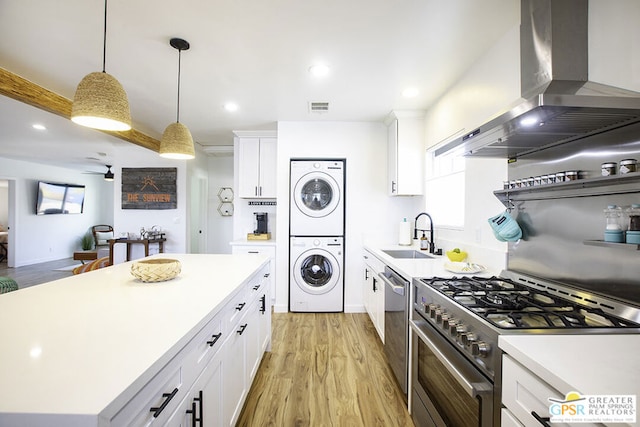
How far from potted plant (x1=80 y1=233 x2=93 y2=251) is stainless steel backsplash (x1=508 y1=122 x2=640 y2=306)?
1053 centimetres

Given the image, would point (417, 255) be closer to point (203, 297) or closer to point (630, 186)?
point (630, 186)

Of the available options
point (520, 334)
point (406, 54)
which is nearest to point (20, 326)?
point (520, 334)

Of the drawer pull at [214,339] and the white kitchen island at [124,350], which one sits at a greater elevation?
the white kitchen island at [124,350]

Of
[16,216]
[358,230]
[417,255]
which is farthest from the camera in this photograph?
[16,216]

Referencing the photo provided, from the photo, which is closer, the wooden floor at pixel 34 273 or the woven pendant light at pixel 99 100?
the woven pendant light at pixel 99 100

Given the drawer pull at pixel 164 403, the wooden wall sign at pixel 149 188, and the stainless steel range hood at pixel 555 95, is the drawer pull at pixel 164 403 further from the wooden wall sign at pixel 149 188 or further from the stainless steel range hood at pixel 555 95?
the wooden wall sign at pixel 149 188

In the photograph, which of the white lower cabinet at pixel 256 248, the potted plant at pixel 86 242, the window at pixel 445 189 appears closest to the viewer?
the window at pixel 445 189

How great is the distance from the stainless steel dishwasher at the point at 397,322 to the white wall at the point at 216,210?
459 centimetres

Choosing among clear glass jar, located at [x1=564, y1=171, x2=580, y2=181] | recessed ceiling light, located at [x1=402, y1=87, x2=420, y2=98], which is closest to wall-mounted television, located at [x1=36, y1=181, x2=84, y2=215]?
recessed ceiling light, located at [x1=402, y1=87, x2=420, y2=98]

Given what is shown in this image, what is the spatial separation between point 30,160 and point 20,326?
8573 millimetres

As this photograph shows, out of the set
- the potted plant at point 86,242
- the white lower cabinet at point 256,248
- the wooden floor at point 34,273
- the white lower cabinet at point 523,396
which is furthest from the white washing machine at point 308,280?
the potted plant at point 86,242

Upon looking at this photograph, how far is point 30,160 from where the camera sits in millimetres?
6840

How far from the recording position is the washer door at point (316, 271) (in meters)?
3.59

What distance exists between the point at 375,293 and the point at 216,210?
14.7ft
